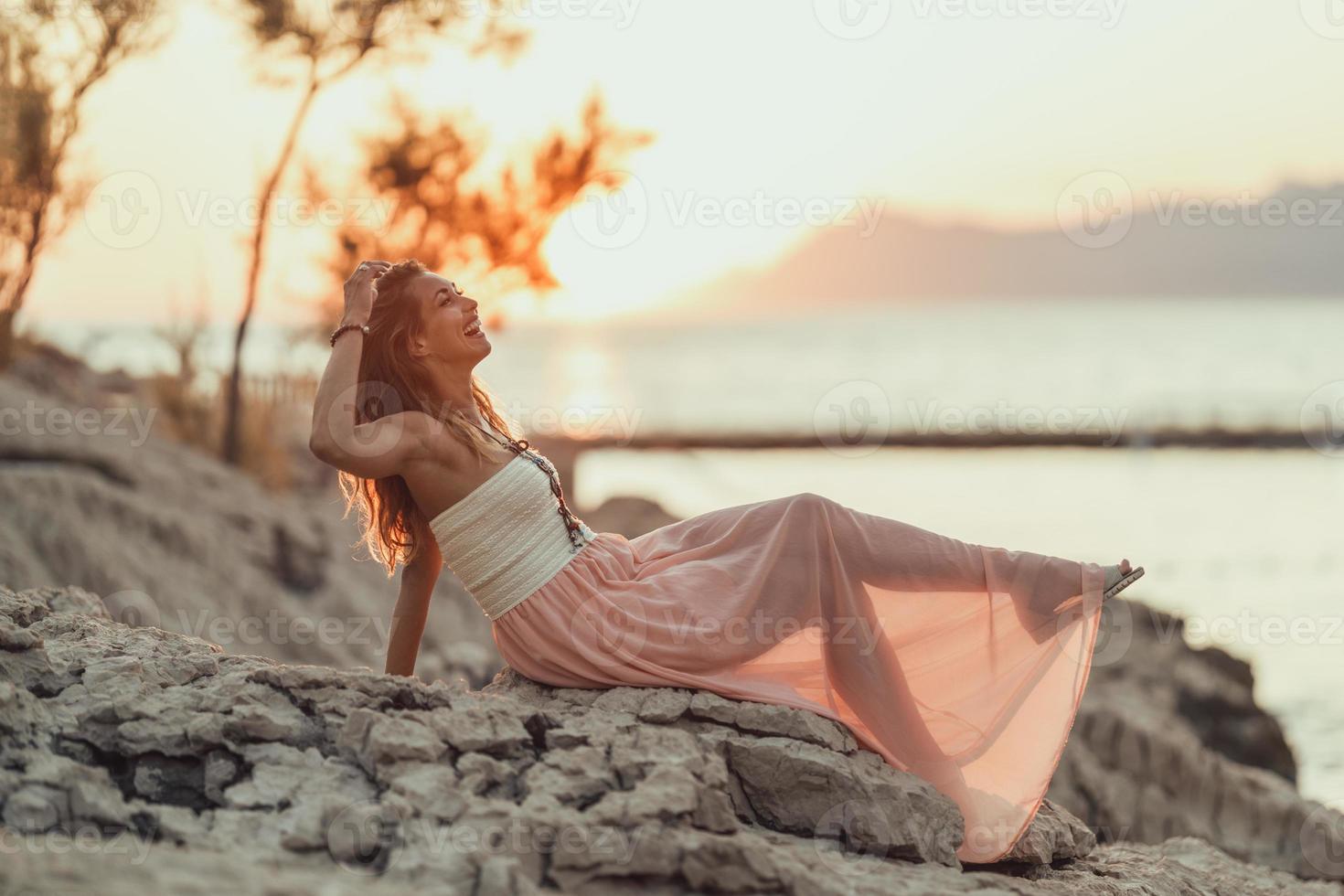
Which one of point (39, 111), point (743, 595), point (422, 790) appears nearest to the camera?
point (422, 790)

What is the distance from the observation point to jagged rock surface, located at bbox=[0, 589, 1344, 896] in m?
2.65

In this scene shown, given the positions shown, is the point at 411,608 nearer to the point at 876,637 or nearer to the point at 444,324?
the point at 444,324

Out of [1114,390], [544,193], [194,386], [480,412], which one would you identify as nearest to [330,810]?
[480,412]

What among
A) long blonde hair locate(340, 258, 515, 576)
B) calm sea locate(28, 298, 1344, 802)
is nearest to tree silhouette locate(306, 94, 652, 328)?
calm sea locate(28, 298, 1344, 802)

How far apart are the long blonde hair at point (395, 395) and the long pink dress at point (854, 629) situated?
160mm

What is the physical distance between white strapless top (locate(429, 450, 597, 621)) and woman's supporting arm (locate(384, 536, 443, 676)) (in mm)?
99

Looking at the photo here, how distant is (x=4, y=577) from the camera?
22.1ft

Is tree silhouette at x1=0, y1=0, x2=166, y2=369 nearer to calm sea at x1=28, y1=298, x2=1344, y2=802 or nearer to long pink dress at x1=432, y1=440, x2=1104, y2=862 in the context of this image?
calm sea at x1=28, y1=298, x2=1344, y2=802

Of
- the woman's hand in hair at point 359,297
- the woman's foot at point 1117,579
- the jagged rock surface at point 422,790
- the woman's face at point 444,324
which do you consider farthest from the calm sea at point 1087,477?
the woman's foot at point 1117,579

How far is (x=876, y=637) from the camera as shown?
12.0ft

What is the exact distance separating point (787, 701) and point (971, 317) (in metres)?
86.1

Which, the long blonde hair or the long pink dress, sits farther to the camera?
the long blonde hair

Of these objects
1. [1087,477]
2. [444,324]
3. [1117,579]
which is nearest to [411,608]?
[444,324]

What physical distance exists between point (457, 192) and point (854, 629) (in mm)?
9257
